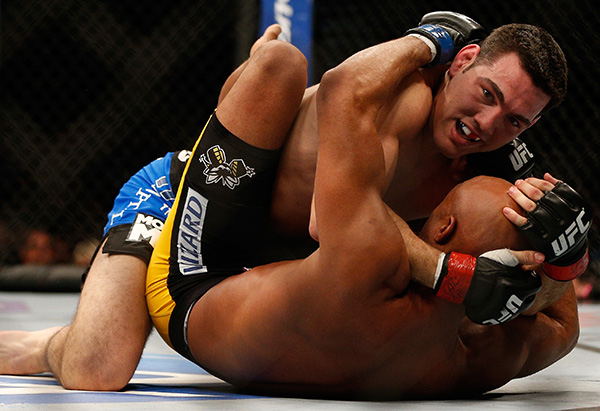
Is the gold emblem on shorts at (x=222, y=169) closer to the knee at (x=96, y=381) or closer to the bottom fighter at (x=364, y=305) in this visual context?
the bottom fighter at (x=364, y=305)

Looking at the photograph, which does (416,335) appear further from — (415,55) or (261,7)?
(261,7)

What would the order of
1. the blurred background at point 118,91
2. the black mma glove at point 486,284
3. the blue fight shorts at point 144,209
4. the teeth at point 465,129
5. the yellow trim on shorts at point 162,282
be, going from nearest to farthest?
the black mma glove at point 486,284
the teeth at point 465,129
the yellow trim on shorts at point 162,282
the blue fight shorts at point 144,209
the blurred background at point 118,91

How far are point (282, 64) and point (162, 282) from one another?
53 centimetres

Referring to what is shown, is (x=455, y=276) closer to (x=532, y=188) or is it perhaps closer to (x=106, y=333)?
(x=532, y=188)

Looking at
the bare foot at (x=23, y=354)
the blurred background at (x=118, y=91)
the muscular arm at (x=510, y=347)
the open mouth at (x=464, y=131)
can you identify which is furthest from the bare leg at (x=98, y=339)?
the blurred background at (x=118, y=91)

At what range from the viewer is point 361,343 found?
1.14 m

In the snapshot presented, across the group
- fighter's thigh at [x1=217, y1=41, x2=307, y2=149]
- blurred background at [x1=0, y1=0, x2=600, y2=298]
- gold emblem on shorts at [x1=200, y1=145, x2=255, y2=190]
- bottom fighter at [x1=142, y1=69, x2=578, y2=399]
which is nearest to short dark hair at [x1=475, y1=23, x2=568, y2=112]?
bottom fighter at [x1=142, y1=69, x2=578, y2=399]

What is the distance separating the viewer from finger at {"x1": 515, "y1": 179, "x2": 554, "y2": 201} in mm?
1100

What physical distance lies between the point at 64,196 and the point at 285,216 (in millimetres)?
3059

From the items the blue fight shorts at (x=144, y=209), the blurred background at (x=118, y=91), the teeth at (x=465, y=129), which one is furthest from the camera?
the blurred background at (x=118, y=91)

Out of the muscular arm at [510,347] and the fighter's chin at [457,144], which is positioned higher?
the fighter's chin at [457,144]

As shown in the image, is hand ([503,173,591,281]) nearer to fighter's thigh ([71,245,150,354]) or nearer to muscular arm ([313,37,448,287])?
muscular arm ([313,37,448,287])

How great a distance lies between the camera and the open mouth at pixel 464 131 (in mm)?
1351

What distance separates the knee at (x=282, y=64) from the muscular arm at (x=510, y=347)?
0.57 meters
